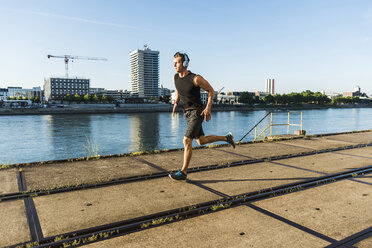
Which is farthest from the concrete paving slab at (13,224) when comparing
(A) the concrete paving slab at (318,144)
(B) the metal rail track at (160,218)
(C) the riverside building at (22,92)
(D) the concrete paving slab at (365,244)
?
(C) the riverside building at (22,92)

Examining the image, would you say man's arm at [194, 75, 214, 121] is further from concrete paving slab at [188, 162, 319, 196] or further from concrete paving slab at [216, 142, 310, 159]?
concrete paving slab at [216, 142, 310, 159]

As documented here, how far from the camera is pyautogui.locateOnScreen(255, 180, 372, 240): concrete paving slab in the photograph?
8.07 feet

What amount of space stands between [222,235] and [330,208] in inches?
57.9

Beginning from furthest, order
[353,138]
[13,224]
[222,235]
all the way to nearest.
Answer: [353,138]
[13,224]
[222,235]

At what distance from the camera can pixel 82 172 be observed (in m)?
4.30

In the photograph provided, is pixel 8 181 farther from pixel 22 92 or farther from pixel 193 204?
pixel 22 92

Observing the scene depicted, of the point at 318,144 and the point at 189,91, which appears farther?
the point at 318,144

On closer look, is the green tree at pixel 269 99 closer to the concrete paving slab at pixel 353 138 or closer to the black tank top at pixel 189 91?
the concrete paving slab at pixel 353 138

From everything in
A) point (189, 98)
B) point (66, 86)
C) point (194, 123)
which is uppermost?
point (66, 86)

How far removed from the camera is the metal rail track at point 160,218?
217 cm

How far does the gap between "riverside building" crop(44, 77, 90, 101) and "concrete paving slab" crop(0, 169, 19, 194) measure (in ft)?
533

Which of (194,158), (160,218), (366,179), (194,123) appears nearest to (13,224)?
(160,218)

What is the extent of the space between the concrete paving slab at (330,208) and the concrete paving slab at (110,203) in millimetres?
861

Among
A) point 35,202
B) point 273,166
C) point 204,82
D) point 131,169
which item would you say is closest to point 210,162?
point 273,166
